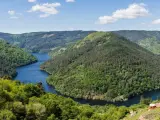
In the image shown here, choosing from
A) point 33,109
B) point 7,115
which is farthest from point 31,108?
point 7,115

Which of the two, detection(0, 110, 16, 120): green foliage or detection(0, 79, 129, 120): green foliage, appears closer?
detection(0, 110, 16, 120): green foliage

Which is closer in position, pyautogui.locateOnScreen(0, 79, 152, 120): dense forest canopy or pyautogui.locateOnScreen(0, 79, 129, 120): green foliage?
pyautogui.locateOnScreen(0, 79, 129, 120): green foliage

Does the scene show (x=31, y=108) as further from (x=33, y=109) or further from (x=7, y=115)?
(x=7, y=115)

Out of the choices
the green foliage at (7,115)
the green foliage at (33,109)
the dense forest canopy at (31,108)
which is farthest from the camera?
the dense forest canopy at (31,108)

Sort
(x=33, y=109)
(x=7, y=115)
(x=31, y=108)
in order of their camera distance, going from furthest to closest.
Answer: (x=31, y=108) < (x=33, y=109) < (x=7, y=115)

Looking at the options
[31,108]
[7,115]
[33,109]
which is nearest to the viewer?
[7,115]

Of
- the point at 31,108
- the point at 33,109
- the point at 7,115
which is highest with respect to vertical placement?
the point at 7,115

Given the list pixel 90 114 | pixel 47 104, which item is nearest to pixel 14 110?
pixel 47 104

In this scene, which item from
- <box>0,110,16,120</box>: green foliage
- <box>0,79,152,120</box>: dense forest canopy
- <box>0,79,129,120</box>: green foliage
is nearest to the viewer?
<box>0,110,16,120</box>: green foliage

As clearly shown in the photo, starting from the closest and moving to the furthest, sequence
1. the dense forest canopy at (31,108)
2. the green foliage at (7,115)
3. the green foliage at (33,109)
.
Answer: the green foliage at (7,115) → the green foliage at (33,109) → the dense forest canopy at (31,108)

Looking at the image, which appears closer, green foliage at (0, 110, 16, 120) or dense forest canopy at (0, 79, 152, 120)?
green foliage at (0, 110, 16, 120)

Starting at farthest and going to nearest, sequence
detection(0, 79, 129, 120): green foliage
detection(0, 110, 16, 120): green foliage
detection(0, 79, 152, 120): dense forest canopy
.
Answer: detection(0, 79, 152, 120): dense forest canopy < detection(0, 79, 129, 120): green foliage < detection(0, 110, 16, 120): green foliage
